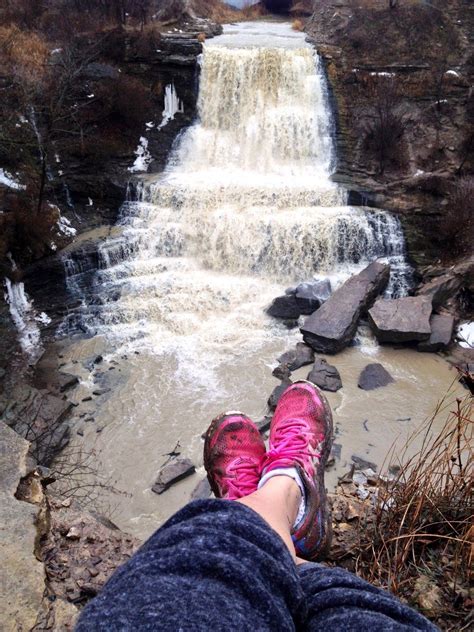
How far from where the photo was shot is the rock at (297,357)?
6.43m

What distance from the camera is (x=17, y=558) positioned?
1735 millimetres

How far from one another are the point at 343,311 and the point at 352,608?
6.23 metres

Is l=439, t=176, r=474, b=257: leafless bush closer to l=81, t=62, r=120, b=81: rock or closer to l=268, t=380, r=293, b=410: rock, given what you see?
l=268, t=380, r=293, b=410: rock

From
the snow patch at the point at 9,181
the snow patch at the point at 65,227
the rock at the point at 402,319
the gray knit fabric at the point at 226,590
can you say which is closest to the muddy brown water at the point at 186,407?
the rock at the point at 402,319

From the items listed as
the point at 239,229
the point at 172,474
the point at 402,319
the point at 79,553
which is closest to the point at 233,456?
the point at 79,553

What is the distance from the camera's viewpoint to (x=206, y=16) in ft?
52.5

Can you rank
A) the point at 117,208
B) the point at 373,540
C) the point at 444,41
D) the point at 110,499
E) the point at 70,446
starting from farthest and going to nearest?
1. the point at 444,41
2. the point at 117,208
3. the point at 70,446
4. the point at 110,499
5. the point at 373,540

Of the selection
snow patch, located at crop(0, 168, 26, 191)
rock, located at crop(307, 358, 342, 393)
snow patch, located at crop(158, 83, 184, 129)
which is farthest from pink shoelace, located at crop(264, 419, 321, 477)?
snow patch, located at crop(158, 83, 184, 129)

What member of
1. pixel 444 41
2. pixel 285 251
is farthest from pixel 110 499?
pixel 444 41

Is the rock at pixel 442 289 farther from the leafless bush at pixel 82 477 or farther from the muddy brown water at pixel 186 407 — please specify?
the leafless bush at pixel 82 477

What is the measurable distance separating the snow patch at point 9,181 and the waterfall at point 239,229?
1984 millimetres

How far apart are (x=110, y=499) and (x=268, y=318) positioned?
4.01 m

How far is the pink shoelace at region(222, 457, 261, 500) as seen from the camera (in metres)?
1.98

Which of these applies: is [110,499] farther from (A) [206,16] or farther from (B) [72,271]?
(A) [206,16]
